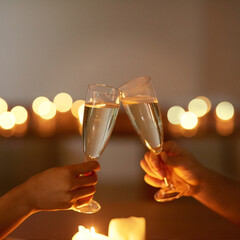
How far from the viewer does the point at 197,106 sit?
314cm

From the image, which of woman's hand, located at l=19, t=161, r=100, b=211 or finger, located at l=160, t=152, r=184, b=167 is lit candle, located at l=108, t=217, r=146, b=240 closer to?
woman's hand, located at l=19, t=161, r=100, b=211

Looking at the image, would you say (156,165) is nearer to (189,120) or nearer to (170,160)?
(170,160)

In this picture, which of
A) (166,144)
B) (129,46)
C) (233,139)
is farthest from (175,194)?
(129,46)

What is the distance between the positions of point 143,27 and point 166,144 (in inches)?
98.9

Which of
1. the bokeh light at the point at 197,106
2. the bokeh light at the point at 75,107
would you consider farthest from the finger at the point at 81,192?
the bokeh light at the point at 197,106

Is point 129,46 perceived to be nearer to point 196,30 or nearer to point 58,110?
point 196,30

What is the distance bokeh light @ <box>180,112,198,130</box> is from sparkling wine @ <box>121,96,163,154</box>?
1863mm

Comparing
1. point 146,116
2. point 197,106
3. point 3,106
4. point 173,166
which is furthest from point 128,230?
point 197,106

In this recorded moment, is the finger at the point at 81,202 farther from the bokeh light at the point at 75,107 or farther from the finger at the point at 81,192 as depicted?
the bokeh light at the point at 75,107

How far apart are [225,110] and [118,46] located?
114 cm

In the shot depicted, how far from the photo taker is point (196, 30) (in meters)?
3.34

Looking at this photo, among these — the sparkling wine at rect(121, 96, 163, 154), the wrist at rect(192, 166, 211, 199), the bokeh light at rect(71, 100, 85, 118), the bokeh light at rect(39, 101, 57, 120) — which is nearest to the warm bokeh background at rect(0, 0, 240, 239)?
the bokeh light at rect(71, 100, 85, 118)

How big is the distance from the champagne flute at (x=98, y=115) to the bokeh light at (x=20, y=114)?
1826mm

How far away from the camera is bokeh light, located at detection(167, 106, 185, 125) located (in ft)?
8.95
